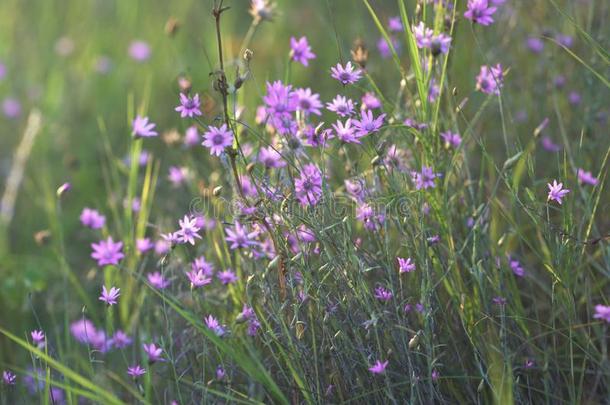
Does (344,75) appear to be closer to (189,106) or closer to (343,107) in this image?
(343,107)

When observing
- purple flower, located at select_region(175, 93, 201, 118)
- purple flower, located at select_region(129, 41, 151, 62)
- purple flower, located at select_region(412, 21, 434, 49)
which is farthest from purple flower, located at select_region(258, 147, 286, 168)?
purple flower, located at select_region(129, 41, 151, 62)

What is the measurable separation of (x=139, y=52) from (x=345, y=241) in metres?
2.35

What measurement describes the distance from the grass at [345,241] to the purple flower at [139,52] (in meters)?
0.11

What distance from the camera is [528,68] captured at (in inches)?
109

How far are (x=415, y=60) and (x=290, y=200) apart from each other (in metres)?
0.39

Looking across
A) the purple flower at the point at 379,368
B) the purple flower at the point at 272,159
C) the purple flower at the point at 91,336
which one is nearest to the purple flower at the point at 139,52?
the purple flower at the point at 91,336

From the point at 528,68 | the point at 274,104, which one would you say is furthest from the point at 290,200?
the point at 528,68

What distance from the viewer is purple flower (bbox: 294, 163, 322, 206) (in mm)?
1519

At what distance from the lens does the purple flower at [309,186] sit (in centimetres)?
152

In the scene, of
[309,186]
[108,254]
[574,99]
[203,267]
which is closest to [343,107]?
[309,186]

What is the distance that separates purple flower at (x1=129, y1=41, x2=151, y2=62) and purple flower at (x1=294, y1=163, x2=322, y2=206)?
215 cm

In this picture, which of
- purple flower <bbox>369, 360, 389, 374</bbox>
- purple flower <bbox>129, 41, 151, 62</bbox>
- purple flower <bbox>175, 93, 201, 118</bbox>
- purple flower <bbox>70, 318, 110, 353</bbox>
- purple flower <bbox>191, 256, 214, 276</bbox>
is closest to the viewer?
purple flower <bbox>369, 360, 389, 374</bbox>

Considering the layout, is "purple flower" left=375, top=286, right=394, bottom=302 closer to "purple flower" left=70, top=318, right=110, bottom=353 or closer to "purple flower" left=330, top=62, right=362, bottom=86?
"purple flower" left=330, top=62, right=362, bottom=86

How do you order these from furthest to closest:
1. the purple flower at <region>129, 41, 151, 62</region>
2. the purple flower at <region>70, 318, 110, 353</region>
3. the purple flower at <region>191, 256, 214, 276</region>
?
the purple flower at <region>129, 41, 151, 62</region>
the purple flower at <region>70, 318, 110, 353</region>
the purple flower at <region>191, 256, 214, 276</region>
